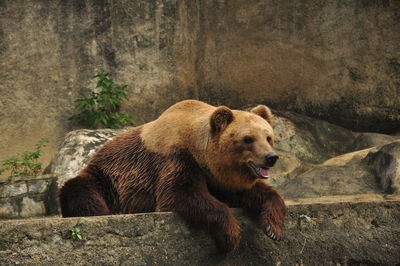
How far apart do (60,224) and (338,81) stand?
22.7 ft

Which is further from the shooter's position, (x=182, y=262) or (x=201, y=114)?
(x=201, y=114)

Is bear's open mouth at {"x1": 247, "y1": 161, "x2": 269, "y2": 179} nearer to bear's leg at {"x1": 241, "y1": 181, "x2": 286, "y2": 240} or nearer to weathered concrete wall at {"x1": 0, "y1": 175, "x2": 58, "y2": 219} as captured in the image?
bear's leg at {"x1": 241, "y1": 181, "x2": 286, "y2": 240}

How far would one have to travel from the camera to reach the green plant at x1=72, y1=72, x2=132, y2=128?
951 cm

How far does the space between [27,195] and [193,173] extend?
445cm

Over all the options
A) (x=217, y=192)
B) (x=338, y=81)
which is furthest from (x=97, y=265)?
(x=338, y=81)

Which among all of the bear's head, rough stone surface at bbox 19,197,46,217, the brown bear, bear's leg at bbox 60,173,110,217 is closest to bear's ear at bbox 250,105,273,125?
the brown bear

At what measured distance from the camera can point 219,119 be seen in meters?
4.38

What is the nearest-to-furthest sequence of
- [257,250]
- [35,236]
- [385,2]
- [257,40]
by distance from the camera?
[35,236] → [257,250] → [385,2] → [257,40]

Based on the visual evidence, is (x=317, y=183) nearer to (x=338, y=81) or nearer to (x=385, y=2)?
(x=338, y=81)

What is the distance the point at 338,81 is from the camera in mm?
9477

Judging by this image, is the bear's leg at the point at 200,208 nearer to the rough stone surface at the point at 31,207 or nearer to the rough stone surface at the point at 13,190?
the rough stone surface at the point at 31,207

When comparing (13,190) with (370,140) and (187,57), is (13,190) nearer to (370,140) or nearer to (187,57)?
(187,57)

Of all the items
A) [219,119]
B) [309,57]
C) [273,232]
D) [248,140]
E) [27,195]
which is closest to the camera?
[273,232]

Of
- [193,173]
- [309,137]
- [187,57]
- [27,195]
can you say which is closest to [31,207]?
[27,195]
